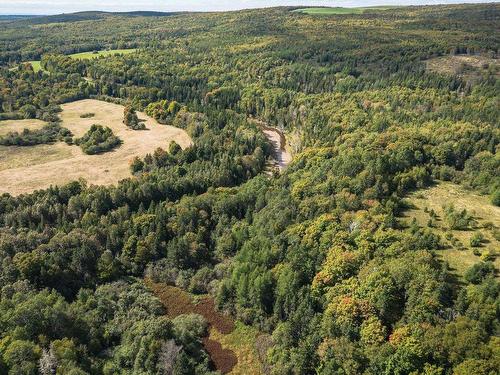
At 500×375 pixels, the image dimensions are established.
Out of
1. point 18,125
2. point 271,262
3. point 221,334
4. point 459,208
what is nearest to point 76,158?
point 18,125

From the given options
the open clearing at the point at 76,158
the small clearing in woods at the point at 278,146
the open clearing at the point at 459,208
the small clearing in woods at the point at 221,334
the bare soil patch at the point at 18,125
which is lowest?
the small clearing in woods at the point at 221,334

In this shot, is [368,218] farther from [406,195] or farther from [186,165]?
[186,165]

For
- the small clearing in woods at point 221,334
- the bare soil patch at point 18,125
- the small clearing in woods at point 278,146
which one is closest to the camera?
the small clearing in woods at point 221,334

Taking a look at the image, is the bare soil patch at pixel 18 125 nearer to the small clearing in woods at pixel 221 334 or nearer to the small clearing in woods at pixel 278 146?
the small clearing in woods at pixel 278 146

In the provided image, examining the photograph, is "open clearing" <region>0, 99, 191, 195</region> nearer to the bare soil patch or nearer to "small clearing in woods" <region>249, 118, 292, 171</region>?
the bare soil patch

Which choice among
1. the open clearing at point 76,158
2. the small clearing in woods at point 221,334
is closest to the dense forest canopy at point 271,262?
the small clearing in woods at point 221,334
